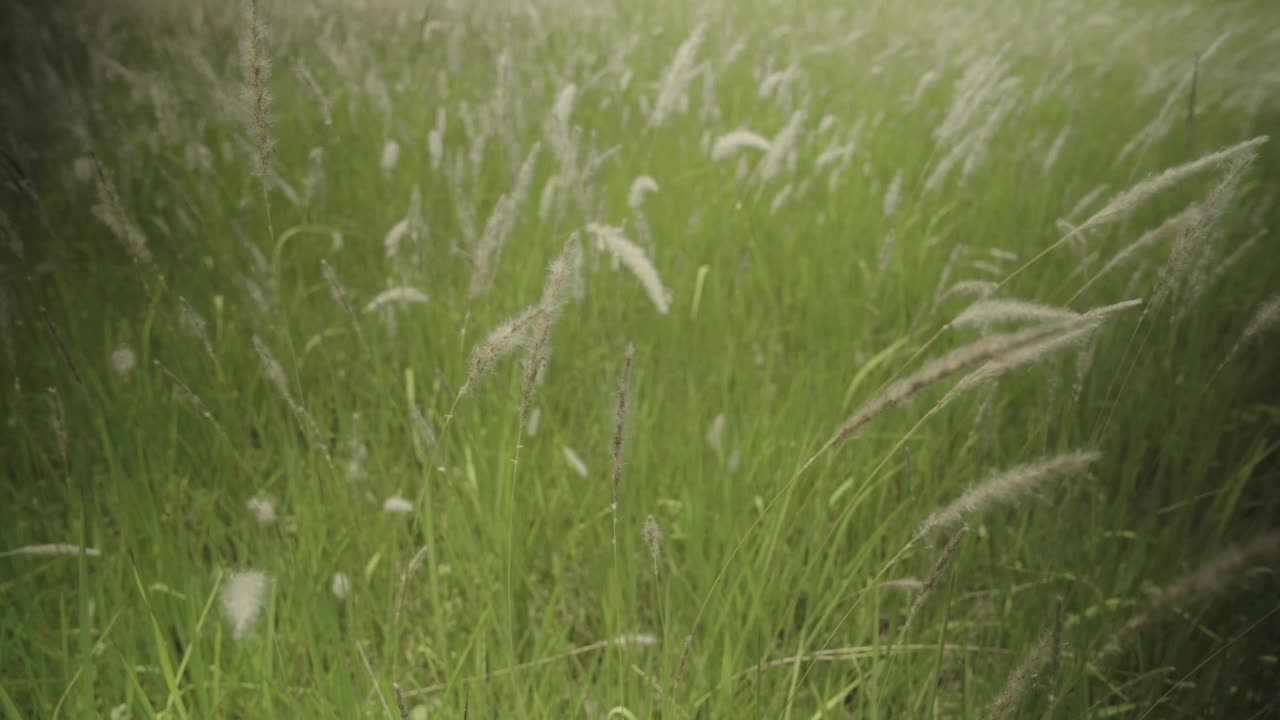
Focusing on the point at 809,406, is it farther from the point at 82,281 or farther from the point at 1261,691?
the point at 82,281

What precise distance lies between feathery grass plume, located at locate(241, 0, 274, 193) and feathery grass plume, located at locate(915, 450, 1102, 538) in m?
0.77

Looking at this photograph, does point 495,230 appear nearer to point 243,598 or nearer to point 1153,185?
point 243,598

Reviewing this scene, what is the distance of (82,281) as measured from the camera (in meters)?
2.04

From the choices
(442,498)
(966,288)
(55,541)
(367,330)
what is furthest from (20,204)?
(966,288)

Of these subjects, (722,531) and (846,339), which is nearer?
(722,531)

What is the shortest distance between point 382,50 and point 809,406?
3.98 m

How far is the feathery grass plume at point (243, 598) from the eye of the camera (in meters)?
0.71

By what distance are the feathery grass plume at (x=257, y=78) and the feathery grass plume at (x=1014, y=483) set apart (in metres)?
0.77

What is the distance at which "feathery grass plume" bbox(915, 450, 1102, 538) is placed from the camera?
625 millimetres

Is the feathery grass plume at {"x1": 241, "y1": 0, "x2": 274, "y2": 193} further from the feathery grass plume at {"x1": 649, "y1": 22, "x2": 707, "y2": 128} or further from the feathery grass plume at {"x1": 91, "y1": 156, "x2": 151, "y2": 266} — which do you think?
the feathery grass plume at {"x1": 649, "y1": 22, "x2": 707, "y2": 128}

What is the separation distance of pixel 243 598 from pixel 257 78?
560mm

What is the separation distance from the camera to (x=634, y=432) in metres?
1.46

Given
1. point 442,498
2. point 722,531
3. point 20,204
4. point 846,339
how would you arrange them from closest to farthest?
1. point 722,531
2. point 442,498
3. point 846,339
4. point 20,204

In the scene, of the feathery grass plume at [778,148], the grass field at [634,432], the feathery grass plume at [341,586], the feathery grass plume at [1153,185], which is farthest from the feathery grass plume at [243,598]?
the feathery grass plume at [778,148]
